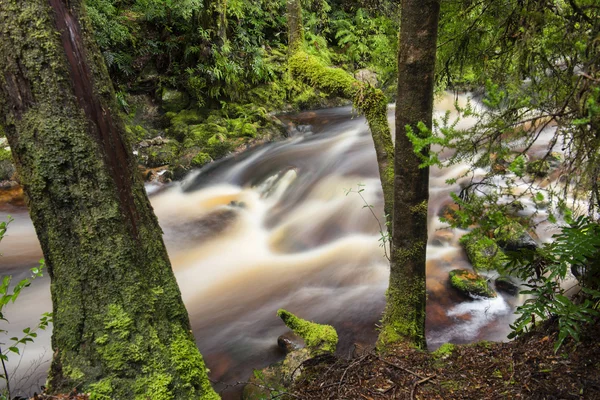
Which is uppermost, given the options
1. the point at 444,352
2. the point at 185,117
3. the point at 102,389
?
the point at 185,117

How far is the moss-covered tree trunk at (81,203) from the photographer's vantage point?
78.2 inches

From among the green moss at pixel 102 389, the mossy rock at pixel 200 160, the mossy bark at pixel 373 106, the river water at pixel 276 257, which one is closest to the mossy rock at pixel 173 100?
the mossy rock at pixel 200 160

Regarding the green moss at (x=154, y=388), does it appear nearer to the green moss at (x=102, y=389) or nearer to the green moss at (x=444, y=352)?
the green moss at (x=102, y=389)

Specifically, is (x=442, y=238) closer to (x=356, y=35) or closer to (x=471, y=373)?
(x=471, y=373)

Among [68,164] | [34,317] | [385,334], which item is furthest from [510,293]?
[34,317]

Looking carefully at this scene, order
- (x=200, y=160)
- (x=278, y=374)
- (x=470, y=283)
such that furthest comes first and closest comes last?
(x=200, y=160)
(x=470, y=283)
(x=278, y=374)

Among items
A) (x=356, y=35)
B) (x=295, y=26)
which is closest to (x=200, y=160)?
(x=295, y=26)

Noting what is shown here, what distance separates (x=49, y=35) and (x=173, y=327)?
177 centimetres

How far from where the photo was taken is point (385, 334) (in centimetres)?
340

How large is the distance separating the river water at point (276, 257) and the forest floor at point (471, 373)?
7.66 feet

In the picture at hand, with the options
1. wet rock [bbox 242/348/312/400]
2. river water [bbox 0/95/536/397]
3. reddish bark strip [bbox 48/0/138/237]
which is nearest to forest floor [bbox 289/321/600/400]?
wet rock [bbox 242/348/312/400]

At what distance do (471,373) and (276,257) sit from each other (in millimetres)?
5077

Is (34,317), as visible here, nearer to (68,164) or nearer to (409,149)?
(68,164)

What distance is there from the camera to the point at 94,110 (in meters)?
2.11
